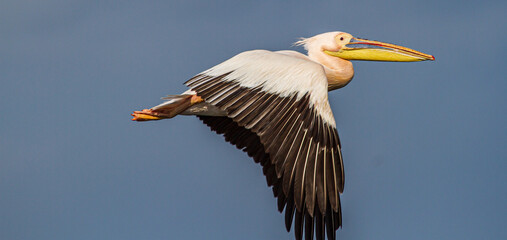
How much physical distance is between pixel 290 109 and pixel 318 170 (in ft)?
2.27

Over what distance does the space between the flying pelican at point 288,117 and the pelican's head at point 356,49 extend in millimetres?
702

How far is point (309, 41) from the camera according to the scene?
9.93 meters

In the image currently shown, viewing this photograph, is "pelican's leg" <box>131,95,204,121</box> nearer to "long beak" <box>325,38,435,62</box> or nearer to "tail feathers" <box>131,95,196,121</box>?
"tail feathers" <box>131,95,196,121</box>

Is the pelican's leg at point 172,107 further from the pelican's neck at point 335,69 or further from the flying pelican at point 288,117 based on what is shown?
the pelican's neck at point 335,69

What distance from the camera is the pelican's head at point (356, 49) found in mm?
9789

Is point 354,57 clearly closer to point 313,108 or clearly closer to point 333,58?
point 333,58

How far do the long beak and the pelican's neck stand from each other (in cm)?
9

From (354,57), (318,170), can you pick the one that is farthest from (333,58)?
(318,170)

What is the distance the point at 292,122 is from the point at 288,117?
0.07 meters

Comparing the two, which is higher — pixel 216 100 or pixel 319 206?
pixel 216 100

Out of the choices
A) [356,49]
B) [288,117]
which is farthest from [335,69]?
[288,117]

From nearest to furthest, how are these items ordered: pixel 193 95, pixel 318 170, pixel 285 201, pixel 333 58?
pixel 318 170
pixel 285 201
pixel 193 95
pixel 333 58

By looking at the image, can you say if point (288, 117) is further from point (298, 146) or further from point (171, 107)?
point (171, 107)

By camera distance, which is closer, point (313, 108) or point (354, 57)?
point (313, 108)
